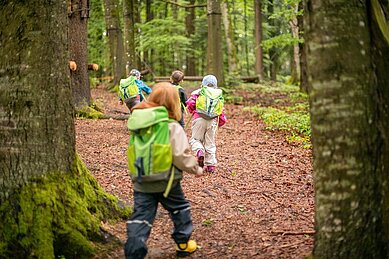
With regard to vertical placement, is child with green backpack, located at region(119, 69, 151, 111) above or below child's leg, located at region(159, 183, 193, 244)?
above

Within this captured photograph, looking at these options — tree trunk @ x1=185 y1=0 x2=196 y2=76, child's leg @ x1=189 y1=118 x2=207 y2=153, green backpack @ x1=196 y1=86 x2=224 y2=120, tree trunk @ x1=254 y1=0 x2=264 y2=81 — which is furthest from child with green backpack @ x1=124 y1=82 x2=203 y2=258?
tree trunk @ x1=185 y1=0 x2=196 y2=76

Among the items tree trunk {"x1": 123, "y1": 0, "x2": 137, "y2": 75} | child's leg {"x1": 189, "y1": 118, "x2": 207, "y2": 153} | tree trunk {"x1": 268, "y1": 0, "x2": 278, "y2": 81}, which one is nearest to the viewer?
child's leg {"x1": 189, "y1": 118, "x2": 207, "y2": 153}

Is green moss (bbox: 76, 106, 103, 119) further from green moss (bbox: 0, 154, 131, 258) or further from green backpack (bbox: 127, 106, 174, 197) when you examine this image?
green backpack (bbox: 127, 106, 174, 197)

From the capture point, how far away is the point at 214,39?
19.8 meters

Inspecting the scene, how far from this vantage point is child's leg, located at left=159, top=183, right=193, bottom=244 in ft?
15.7

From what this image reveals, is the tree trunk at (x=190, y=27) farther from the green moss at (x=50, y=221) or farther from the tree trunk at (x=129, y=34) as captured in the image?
the green moss at (x=50, y=221)

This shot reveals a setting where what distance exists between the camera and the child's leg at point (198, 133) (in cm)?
891

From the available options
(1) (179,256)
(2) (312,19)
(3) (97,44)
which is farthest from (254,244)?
(3) (97,44)

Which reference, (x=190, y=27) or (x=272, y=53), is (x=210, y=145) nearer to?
(x=190, y=27)

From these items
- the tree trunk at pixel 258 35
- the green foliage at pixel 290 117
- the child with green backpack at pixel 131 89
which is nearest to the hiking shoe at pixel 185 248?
the child with green backpack at pixel 131 89

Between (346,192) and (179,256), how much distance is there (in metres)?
2.00

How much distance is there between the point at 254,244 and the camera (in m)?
5.24

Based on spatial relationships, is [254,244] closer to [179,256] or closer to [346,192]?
[179,256]

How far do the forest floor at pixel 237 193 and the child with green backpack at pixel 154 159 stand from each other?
0.59 meters
